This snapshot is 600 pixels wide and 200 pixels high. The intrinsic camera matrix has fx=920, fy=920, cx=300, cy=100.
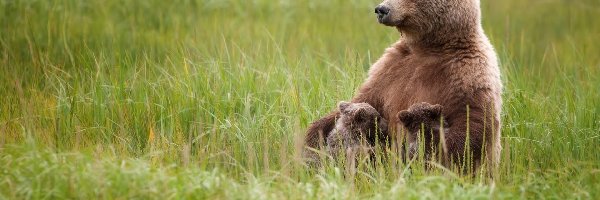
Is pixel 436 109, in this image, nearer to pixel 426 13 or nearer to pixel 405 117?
pixel 405 117

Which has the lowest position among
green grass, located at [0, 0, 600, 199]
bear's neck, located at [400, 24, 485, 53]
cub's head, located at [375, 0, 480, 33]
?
green grass, located at [0, 0, 600, 199]

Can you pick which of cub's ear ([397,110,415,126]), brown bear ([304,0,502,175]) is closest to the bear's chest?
brown bear ([304,0,502,175])

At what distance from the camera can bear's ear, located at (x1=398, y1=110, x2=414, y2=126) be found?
5.04m

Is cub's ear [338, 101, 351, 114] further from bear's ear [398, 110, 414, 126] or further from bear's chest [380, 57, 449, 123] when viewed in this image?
bear's ear [398, 110, 414, 126]

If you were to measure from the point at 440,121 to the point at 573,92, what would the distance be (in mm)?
3222

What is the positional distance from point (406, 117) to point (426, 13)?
657 mm

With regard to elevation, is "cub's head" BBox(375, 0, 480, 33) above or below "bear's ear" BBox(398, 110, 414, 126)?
above

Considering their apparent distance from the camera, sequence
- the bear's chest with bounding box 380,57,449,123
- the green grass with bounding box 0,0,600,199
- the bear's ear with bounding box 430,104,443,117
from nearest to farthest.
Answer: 1. the green grass with bounding box 0,0,600,199
2. the bear's ear with bounding box 430,104,443,117
3. the bear's chest with bounding box 380,57,449,123

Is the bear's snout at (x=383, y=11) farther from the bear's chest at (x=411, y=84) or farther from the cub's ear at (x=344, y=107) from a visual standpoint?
the cub's ear at (x=344, y=107)

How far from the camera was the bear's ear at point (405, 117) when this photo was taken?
16.5 ft

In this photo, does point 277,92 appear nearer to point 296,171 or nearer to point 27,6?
point 296,171

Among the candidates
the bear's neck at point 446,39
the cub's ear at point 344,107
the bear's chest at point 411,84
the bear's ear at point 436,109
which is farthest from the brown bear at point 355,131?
the bear's neck at point 446,39

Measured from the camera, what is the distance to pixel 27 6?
9.54 m

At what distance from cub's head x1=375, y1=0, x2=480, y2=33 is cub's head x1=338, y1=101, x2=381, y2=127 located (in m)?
0.50
